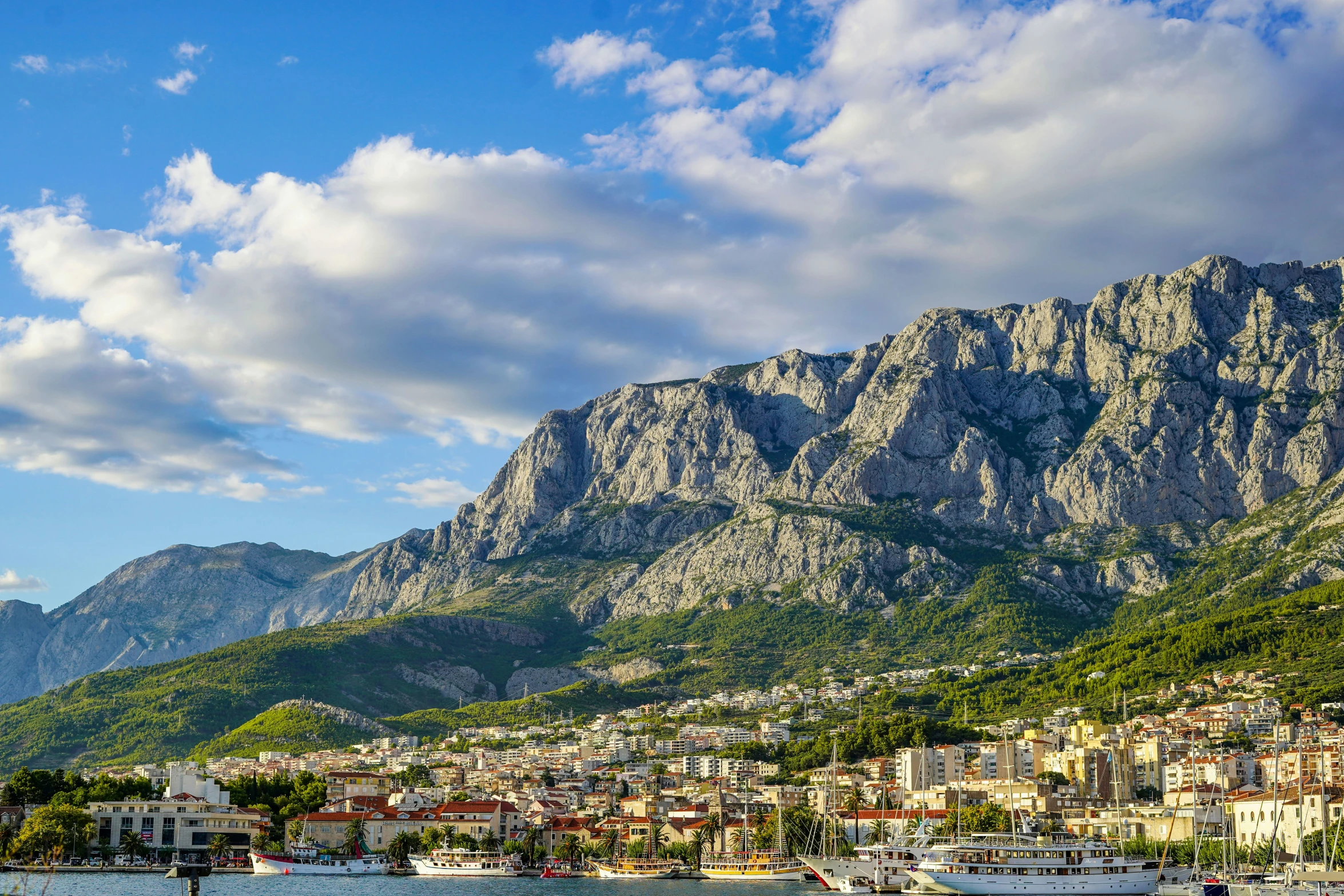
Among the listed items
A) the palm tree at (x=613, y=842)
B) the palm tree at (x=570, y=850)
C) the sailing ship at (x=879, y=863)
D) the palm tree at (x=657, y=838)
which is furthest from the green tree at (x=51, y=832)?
the sailing ship at (x=879, y=863)

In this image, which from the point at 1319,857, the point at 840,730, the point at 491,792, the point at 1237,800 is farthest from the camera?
the point at 840,730

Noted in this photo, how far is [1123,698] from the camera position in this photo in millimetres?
183000

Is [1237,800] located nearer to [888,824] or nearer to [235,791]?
[888,824]

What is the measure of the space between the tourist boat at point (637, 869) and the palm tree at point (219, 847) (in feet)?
114

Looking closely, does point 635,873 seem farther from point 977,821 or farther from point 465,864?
point 977,821

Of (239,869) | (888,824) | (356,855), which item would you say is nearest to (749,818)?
(888,824)

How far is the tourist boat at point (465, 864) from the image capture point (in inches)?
4919

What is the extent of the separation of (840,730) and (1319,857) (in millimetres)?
94024

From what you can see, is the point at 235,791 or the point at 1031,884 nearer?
the point at 1031,884

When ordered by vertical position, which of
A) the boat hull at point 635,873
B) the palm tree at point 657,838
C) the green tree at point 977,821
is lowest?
the boat hull at point 635,873

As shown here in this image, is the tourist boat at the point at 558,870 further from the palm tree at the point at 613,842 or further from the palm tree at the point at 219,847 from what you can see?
the palm tree at the point at 219,847

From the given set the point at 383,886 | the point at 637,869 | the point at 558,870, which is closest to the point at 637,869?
the point at 637,869

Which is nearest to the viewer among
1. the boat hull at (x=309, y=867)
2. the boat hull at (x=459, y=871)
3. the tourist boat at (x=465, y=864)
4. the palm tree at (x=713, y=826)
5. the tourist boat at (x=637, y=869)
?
the boat hull at (x=309, y=867)

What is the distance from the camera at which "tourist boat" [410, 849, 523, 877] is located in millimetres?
124938
